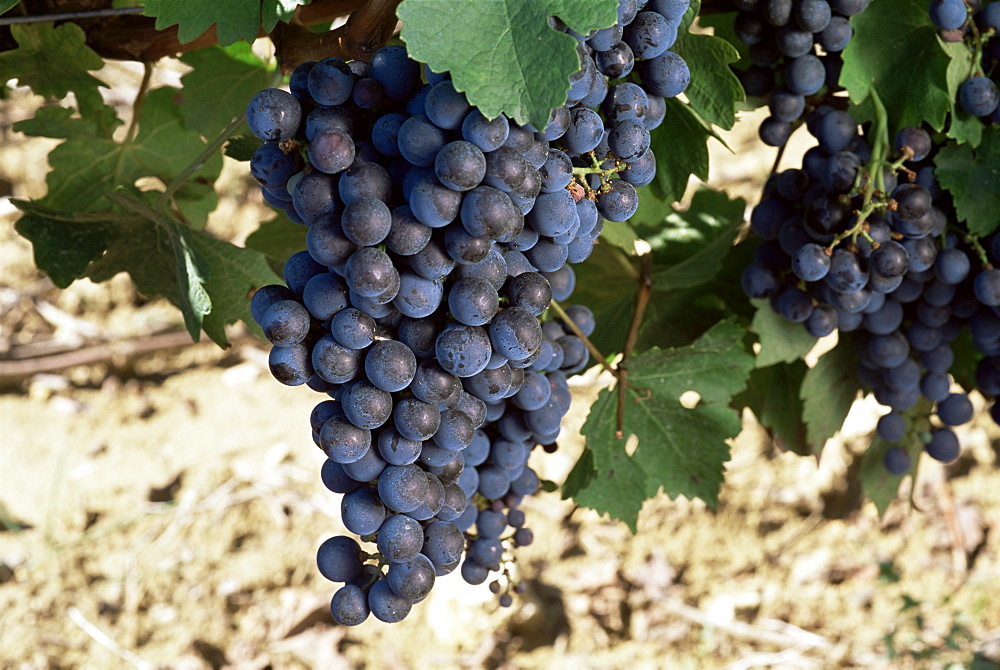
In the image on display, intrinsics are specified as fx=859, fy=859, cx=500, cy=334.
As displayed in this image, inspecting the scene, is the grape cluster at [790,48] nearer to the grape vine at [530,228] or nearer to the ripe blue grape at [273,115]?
the grape vine at [530,228]

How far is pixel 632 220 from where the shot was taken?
43.6 inches

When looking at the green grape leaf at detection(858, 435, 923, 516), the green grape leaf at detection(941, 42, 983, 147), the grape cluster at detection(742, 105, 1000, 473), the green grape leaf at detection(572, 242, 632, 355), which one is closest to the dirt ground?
the green grape leaf at detection(858, 435, 923, 516)

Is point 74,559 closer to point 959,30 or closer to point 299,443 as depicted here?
point 299,443

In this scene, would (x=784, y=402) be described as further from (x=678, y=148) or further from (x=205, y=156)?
(x=205, y=156)

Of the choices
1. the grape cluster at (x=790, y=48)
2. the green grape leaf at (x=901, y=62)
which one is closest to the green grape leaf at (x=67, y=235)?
the grape cluster at (x=790, y=48)

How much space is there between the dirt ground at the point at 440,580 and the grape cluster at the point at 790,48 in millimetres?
976

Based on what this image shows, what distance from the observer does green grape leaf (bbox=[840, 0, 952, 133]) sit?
939 mm

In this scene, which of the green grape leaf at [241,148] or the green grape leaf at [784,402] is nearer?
the green grape leaf at [241,148]

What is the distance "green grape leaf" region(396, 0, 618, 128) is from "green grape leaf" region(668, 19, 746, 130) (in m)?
0.28

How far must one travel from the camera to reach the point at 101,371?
7.85ft

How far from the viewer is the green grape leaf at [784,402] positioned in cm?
123

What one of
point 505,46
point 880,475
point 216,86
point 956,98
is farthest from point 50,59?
point 880,475

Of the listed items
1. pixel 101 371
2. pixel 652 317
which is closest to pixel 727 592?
pixel 652 317

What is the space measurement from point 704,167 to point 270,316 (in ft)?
1.74
